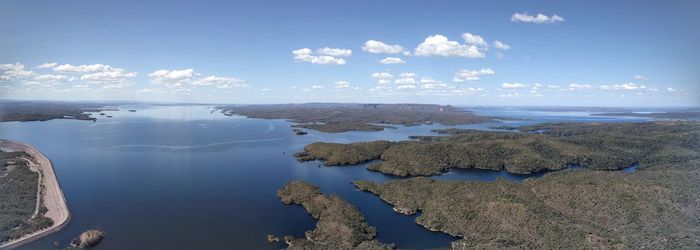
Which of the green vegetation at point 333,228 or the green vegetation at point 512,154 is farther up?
the green vegetation at point 512,154

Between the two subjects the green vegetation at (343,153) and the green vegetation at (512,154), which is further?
the green vegetation at (343,153)

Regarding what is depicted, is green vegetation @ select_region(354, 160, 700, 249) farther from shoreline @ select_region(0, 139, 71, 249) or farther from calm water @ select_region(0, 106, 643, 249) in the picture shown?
shoreline @ select_region(0, 139, 71, 249)

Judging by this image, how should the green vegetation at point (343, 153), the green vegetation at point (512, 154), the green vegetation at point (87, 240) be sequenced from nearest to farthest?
the green vegetation at point (87, 240)
the green vegetation at point (512, 154)
the green vegetation at point (343, 153)

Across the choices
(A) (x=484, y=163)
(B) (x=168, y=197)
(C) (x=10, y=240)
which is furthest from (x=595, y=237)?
(C) (x=10, y=240)

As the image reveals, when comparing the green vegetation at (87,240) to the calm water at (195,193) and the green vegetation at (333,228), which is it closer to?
the calm water at (195,193)

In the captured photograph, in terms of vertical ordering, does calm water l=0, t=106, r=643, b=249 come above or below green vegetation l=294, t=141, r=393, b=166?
below

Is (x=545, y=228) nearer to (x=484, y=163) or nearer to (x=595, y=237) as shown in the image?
(x=595, y=237)

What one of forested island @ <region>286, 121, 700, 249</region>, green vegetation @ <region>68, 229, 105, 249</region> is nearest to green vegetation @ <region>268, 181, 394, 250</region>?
forested island @ <region>286, 121, 700, 249</region>

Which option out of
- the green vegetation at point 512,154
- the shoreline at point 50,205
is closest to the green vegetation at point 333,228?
the shoreline at point 50,205
